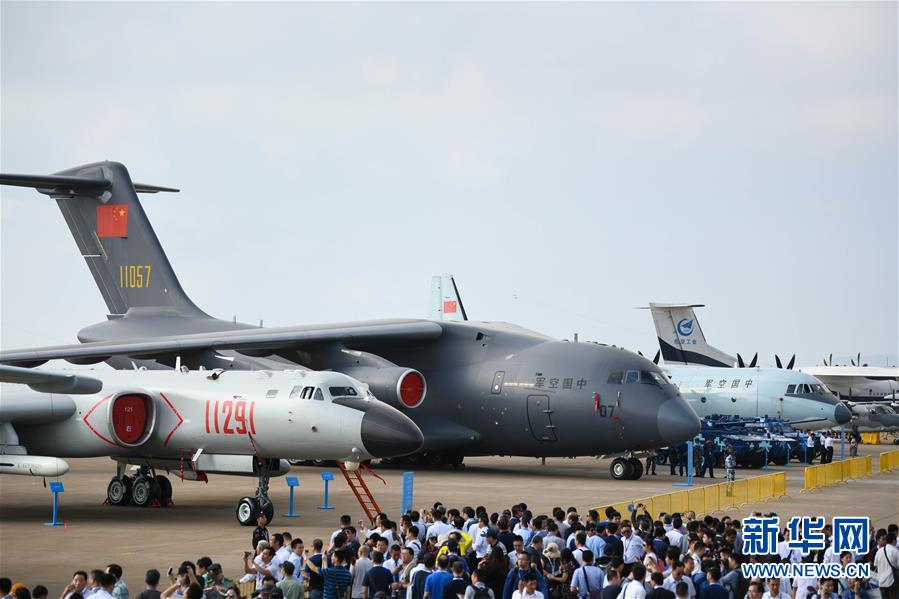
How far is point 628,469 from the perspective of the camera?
1179 inches

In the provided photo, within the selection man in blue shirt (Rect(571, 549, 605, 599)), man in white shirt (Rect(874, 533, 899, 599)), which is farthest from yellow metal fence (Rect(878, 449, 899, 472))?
man in blue shirt (Rect(571, 549, 605, 599))

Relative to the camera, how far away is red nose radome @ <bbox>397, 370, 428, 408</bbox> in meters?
27.6

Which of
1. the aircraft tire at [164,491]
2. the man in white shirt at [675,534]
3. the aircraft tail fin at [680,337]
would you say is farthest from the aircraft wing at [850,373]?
the man in white shirt at [675,534]

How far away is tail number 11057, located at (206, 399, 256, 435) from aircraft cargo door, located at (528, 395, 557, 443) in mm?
9979

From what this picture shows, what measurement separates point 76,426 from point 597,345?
13343 mm

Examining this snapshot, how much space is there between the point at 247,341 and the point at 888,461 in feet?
63.6

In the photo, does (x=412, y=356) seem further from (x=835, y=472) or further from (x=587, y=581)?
(x=587, y=581)

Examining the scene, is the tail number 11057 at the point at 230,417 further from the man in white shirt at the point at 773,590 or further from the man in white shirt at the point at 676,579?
the man in white shirt at the point at 773,590

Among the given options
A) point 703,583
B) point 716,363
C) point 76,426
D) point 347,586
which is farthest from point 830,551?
point 716,363

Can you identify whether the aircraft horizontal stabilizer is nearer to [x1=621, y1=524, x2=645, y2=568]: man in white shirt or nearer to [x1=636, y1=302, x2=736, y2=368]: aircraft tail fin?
[x1=621, y1=524, x2=645, y2=568]: man in white shirt

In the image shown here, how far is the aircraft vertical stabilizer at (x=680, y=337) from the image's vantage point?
54844 millimetres

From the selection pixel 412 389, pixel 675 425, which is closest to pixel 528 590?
pixel 412 389

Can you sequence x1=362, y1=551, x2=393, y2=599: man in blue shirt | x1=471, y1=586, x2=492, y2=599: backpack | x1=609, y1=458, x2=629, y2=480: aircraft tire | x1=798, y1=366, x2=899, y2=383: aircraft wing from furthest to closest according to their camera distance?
1. x1=798, y1=366, x2=899, y2=383: aircraft wing
2. x1=609, y1=458, x2=629, y2=480: aircraft tire
3. x1=362, y1=551, x2=393, y2=599: man in blue shirt
4. x1=471, y1=586, x2=492, y2=599: backpack

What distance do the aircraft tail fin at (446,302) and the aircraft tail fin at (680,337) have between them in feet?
35.7
